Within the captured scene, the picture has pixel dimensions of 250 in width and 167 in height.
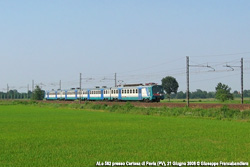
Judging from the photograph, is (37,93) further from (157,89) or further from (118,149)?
(118,149)

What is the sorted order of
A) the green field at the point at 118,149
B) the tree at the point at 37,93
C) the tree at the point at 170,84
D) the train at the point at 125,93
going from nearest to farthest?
the green field at the point at 118,149, the train at the point at 125,93, the tree at the point at 37,93, the tree at the point at 170,84

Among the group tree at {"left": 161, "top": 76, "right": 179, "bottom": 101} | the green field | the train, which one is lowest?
the green field

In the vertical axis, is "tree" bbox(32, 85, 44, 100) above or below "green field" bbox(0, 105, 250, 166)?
above

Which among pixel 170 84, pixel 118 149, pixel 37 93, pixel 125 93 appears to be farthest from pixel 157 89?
pixel 170 84

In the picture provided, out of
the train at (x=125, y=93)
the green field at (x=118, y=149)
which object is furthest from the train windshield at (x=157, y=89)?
the green field at (x=118, y=149)

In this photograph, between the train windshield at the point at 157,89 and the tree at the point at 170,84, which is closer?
the train windshield at the point at 157,89

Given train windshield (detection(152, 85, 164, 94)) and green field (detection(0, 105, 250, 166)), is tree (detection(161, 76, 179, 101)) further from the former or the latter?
green field (detection(0, 105, 250, 166))

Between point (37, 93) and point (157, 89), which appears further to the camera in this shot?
point (37, 93)

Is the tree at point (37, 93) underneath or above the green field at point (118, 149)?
above

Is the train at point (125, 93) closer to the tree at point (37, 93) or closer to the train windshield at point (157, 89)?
the train windshield at point (157, 89)

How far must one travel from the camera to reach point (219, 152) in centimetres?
1382

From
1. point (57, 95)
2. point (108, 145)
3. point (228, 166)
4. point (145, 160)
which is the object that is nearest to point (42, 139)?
point (108, 145)

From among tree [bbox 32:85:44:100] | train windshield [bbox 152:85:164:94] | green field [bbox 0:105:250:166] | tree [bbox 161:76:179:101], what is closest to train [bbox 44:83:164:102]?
train windshield [bbox 152:85:164:94]

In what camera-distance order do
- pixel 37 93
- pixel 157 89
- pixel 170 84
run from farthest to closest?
pixel 170 84, pixel 37 93, pixel 157 89
